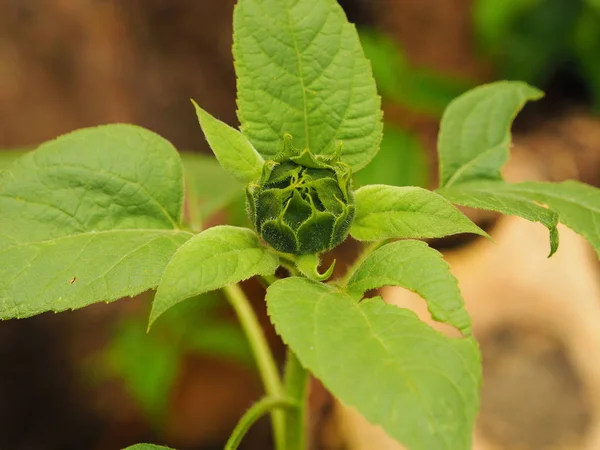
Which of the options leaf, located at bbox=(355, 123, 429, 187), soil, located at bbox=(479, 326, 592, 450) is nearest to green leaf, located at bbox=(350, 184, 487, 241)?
soil, located at bbox=(479, 326, 592, 450)

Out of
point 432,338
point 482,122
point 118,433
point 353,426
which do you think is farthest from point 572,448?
point 118,433

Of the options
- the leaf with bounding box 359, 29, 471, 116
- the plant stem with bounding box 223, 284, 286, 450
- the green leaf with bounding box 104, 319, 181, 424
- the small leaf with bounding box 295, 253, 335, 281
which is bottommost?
the green leaf with bounding box 104, 319, 181, 424

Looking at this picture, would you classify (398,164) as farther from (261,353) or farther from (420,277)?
(420,277)

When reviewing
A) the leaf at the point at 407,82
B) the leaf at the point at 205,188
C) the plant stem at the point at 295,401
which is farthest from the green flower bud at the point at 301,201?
the leaf at the point at 407,82

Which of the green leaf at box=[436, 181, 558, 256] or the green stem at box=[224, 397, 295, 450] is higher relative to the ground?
the green leaf at box=[436, 181, 558, 256]

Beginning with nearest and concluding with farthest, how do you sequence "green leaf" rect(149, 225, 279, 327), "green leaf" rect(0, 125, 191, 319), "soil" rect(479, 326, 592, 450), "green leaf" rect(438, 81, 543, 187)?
"green leaf" rect(149, 225, 279, 327)
"green leaf" rect(0, 125, 191, 319)
"green leaf" rect(438, 81, 543, 187)
"soil" rect(479, 326, 592, 450)

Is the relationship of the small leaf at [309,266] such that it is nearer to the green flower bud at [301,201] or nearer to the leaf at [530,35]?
the green flower bud at [301,201]

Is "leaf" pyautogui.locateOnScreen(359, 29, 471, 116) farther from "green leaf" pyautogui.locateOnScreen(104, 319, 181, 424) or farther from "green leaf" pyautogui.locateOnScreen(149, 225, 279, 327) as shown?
"green leaf" pyautogui.locateOnScreen(149, 225, 279, 327)

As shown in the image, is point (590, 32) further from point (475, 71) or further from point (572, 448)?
point (572, 448)
